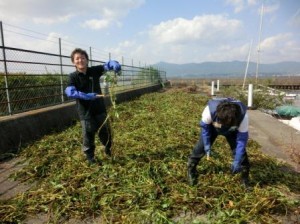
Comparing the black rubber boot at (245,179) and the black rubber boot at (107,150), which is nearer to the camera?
the black rubber boot at (245,179)

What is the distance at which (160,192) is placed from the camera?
4.19 m

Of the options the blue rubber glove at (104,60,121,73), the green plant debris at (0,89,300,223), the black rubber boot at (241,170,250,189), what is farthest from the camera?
the blue rubber glove at (104,60,121,73)


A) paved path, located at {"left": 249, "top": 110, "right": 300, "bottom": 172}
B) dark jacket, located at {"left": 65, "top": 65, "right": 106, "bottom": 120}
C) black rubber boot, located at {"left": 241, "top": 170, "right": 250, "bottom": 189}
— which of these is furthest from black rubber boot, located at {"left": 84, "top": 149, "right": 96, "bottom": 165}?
paved path, located at {"left": 249, "top": 110, "right": 300, "bottom": 172}

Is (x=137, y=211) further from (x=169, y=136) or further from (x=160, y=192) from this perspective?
(x=169, y=136)

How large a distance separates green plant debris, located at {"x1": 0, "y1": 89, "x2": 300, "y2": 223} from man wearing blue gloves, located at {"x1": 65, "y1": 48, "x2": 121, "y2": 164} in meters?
0.50

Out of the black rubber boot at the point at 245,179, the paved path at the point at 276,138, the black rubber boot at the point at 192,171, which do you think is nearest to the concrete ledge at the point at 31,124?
the black rubber boot at the point at 192,171

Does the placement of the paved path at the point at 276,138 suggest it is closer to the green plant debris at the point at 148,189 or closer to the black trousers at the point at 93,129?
the green plant debris at the point at 148,189

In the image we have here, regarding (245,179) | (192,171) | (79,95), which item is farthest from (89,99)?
(245,179)

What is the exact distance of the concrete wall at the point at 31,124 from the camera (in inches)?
251

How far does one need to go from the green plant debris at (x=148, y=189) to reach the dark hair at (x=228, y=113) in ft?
3.47

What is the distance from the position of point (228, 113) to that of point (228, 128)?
370 mm

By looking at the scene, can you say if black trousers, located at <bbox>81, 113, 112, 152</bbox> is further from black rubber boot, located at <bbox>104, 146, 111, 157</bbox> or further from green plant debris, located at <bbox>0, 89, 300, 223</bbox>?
green plant debris, located at <bbox>0, 89, 300, 223</bbox>

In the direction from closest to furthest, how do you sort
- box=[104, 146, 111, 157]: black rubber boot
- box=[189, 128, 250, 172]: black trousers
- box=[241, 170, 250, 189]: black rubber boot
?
box=[189, 128, 250, 172]: black trousers < box=[241, 170, 250, 189]: black rubber boot < box=[104, 146, 111, 157]: black rubber boot

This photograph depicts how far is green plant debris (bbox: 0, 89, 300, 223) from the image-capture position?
3.69m
